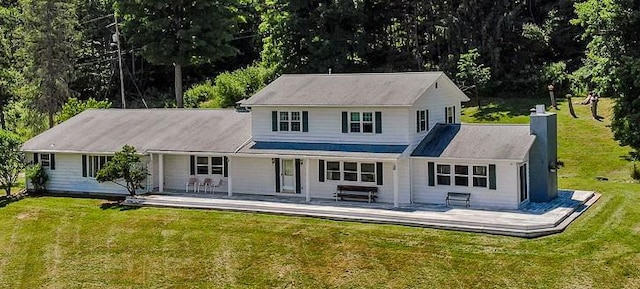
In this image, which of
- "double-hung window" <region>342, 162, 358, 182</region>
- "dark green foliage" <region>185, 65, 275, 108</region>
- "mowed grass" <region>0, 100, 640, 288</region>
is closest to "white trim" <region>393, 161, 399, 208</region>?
"double-hung window" <region>342, 162, 358, 182</region>

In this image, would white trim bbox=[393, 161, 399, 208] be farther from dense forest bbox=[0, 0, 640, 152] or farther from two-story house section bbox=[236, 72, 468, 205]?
dense forest bbox=[0, 0, 640, 152]

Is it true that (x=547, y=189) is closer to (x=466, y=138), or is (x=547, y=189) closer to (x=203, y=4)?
(x=466, y=138)

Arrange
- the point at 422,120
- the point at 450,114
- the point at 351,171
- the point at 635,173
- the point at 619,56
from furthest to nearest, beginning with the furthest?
the point at 619,56 → the point at 635,173 → the point at 450,114 → the point at 422,120 → the point at 351,171

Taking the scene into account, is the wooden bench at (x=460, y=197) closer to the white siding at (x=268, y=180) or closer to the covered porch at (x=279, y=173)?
the covered porch at (x=279, y=173)

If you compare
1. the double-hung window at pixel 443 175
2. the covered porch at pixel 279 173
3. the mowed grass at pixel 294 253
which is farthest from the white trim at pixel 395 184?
the mowed grass at pixel 294 253

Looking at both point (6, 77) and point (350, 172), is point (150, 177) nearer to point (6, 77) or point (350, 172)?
point (350, 172)

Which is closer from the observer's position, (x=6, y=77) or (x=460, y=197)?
(x=460, y=197)

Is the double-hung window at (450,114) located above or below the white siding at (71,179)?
above

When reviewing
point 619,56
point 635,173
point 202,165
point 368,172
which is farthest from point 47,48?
point 635,173
